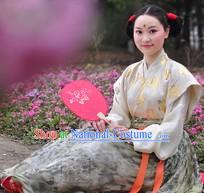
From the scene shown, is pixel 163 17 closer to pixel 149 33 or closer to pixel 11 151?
pixel 149 33

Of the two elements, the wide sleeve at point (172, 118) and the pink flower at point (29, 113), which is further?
the pink flower at point (29, 113)

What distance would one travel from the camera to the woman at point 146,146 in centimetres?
182

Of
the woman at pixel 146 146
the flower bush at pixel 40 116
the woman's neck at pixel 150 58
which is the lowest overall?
the flower bush at pixel 40 116

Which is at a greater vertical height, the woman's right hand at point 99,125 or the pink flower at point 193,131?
the woman's right hand at point 99,125

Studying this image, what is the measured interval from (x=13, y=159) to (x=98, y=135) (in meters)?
0.92

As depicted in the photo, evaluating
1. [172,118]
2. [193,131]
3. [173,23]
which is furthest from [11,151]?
[173,23]

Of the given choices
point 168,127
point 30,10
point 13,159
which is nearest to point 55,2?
point 30,10

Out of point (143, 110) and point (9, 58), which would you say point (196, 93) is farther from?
point (9, 58)

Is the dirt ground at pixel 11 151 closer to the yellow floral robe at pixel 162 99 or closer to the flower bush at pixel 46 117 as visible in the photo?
the flower bush at pixel 46 117

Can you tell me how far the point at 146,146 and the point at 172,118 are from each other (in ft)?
0.52

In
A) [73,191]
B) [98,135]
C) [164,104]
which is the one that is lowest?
[73,191]

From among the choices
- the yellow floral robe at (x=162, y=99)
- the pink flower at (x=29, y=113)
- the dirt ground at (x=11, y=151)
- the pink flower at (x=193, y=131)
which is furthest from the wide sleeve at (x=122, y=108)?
the pink flower at (x=29, y=113)

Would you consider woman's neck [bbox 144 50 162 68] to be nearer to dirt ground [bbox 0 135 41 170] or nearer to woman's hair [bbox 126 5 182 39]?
woman's hair [bbox 126 5 182 39]

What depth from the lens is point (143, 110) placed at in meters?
1.91
